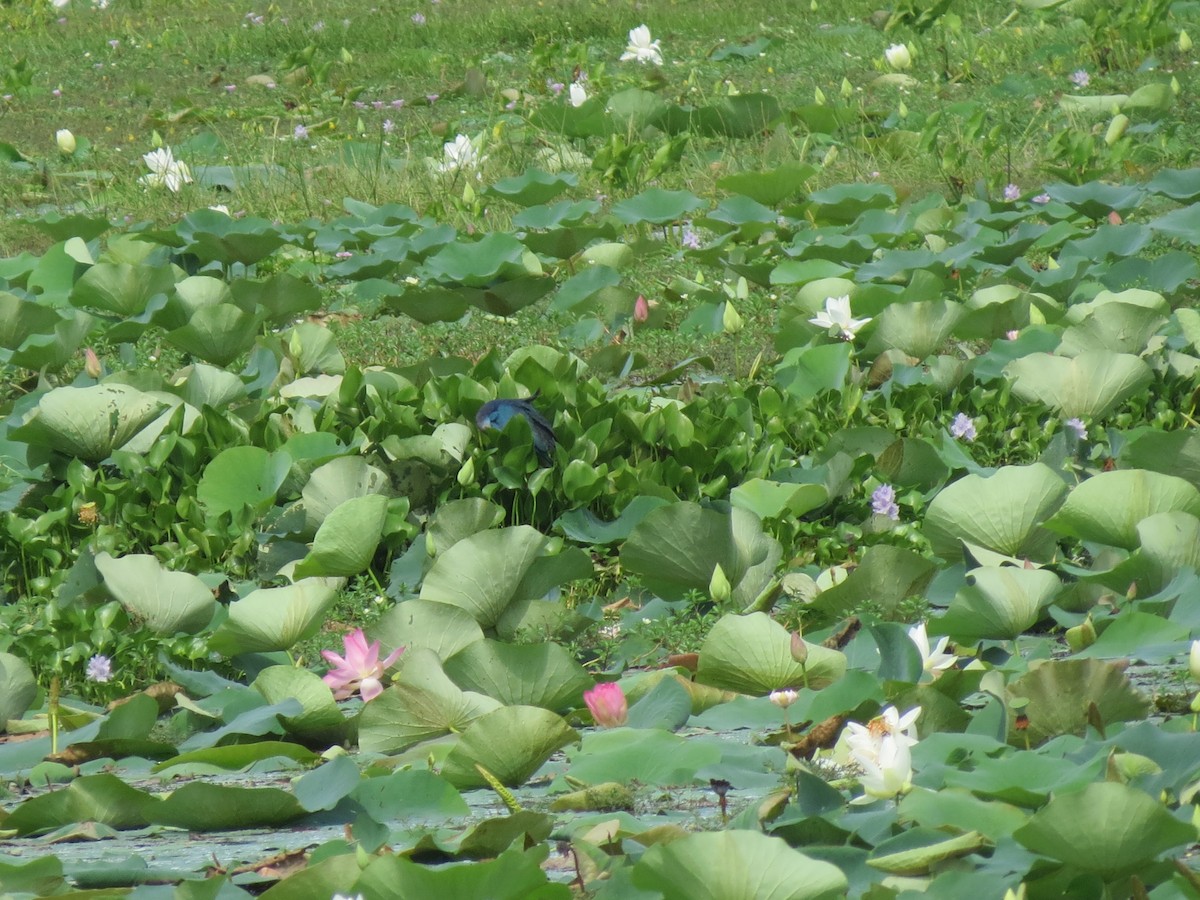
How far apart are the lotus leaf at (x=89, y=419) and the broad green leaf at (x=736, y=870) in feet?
7.39

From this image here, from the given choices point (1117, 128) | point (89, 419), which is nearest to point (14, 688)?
point (89, 419)

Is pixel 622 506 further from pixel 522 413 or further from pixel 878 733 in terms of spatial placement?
pixel 878 733

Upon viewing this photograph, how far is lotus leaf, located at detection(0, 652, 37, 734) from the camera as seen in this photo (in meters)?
2.10

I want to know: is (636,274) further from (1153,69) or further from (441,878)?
(441,878)

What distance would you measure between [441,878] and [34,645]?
60.5 inches

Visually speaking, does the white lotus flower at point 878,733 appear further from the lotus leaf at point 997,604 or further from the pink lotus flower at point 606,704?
the lotus leaf at point 997,604

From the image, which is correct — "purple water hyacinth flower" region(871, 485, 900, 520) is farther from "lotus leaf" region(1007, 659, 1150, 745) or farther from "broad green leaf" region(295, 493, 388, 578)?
"lotus leaf" region(1007, 659, 1150, 745)

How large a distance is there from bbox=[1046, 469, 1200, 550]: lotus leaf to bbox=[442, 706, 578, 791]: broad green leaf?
94 centimetres

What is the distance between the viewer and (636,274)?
471 cm

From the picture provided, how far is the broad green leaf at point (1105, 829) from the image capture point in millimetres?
1021

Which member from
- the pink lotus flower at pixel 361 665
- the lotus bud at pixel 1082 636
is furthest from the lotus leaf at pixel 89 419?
the lotus bud at pixel 1082 636

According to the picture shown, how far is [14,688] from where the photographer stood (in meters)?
2.12

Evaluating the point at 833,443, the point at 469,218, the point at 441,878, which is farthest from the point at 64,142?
the point at 441,878

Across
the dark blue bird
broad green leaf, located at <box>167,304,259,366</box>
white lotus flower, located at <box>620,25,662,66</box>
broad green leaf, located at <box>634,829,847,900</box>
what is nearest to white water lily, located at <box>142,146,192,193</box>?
broad green leaf, located at <box>167,304,259,366</box>
